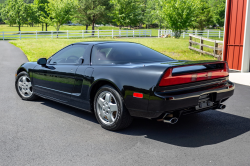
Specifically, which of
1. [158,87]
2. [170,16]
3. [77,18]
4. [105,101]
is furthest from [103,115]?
[77,18]

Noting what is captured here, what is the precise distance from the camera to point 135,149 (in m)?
3.47

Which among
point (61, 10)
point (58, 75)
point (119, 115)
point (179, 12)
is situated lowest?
point (119, 115)

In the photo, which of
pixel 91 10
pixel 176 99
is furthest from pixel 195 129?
pixel 91 10

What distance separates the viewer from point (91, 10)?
164 ft

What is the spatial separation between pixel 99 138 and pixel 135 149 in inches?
25.2

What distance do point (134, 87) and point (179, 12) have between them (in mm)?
30729

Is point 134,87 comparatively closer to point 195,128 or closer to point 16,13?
point 195,128

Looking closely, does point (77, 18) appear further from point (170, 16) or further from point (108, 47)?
point (108, 47)

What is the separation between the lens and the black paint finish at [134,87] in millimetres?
3562

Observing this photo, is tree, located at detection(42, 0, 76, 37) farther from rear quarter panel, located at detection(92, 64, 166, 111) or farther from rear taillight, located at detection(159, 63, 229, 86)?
rear taillight, located at detection(159, 63, 229, 86)

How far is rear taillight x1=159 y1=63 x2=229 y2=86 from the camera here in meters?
3.56

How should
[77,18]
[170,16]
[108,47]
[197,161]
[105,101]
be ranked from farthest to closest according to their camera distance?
[77,18], [170,16], [108,47], [105,101], [197,161]

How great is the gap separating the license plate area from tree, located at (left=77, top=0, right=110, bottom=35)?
1902 inches

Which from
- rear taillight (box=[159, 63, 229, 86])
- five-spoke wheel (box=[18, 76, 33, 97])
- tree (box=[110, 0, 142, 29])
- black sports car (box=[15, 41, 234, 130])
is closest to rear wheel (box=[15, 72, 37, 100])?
five-spoke wheel (box=[18, 76, 33, 97])
